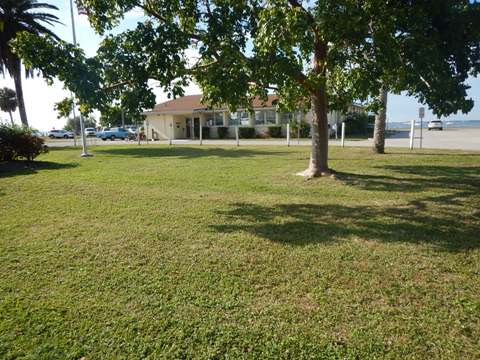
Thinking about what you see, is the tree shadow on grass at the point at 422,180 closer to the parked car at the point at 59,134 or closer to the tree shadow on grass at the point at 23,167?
the tree shadow on grass at the point at 23,167

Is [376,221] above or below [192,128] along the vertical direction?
below

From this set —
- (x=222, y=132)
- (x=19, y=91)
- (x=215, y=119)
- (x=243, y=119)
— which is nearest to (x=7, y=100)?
(x=19, y=91)

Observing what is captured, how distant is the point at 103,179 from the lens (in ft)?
33.3

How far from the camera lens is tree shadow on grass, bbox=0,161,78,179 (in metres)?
11.3

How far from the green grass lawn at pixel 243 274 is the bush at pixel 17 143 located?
5804mm

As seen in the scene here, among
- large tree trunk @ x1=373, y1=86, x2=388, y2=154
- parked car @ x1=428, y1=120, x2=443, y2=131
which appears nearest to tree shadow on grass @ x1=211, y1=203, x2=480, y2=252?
large tree trunk @ x1=373, y1=86, x2=388, y2=154

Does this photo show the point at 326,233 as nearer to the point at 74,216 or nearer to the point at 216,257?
the point at 216,257

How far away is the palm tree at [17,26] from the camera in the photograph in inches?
909

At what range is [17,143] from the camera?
12.5m

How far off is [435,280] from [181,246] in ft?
10.3

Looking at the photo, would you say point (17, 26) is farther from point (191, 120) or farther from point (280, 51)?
point (280, 51)

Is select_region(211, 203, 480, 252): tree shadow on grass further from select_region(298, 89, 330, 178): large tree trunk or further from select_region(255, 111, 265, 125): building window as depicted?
select_region(255, 111, 265, 125): building window

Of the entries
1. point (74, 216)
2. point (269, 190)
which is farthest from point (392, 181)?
point (74, 216)

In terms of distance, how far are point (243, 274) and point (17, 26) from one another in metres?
28.1
